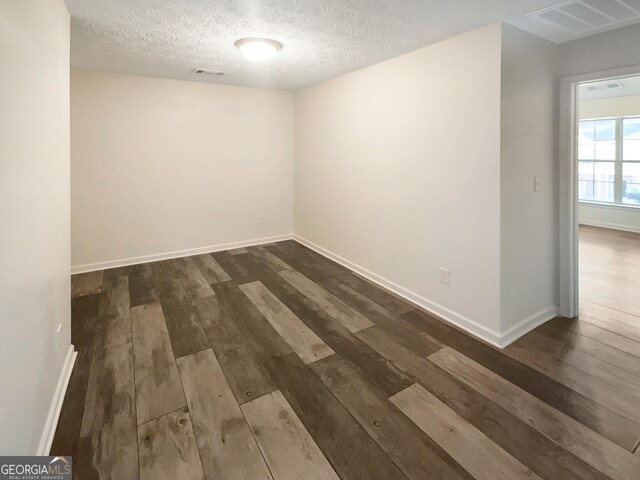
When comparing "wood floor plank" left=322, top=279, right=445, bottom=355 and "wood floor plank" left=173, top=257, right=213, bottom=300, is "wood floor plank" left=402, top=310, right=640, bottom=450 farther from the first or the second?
"wood floor plank" left=173, top=257, right=213, bottom=300

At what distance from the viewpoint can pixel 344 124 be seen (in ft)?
13.2

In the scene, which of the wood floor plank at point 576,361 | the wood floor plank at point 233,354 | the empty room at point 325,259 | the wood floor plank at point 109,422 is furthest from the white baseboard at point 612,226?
the wood floor plank at point 109,422

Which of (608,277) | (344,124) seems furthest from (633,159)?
(344,124)

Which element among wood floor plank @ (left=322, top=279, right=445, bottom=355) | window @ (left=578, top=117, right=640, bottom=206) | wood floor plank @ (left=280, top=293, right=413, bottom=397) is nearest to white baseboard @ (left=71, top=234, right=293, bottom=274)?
wood floor plank @ (left=322, top=279, right=445, bottom=355)

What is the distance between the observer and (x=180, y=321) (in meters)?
2.87

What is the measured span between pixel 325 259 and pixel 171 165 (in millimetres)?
2407

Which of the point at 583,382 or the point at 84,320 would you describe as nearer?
the point at 583,382

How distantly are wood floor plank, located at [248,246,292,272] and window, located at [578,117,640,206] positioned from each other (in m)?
5.45

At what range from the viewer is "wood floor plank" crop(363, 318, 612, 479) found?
1.50 meters

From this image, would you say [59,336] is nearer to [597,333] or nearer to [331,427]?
[331,427]

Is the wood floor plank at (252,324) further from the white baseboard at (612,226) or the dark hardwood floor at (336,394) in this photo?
the white baseboard at (612,226)

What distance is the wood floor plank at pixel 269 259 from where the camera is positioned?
420 centimetres

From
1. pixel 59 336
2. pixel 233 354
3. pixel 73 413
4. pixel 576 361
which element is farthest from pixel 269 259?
pixel 576 361

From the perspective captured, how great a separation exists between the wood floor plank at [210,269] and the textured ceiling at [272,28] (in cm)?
229
